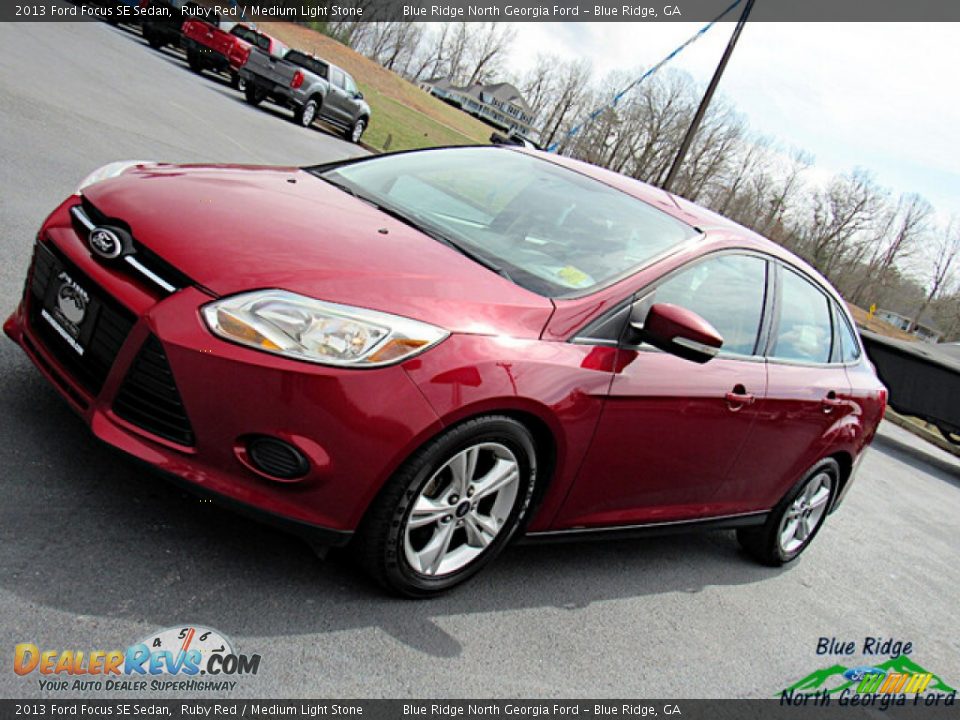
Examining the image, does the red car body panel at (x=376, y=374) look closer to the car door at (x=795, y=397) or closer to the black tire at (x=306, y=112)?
the car door at (x=795, y=397)

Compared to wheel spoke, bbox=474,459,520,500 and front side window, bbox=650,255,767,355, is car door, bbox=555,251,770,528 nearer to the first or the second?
front side window, bbox=650,255,767,355

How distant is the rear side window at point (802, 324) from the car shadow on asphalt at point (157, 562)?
171 centimetres

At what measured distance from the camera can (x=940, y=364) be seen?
1236 centimetres

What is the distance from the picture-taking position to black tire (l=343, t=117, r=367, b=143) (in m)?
25.5

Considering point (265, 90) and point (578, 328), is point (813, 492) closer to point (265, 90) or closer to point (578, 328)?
point (578, 328)

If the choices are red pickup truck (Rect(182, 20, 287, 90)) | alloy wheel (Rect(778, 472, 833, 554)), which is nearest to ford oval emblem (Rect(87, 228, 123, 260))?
alloy wheel (Rect(778, 472, 833, 554))

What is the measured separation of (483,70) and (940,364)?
4781 inches

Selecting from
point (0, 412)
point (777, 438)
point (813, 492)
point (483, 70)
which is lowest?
point (0, 412)

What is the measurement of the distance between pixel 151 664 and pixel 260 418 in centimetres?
76

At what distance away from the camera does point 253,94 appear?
2261 centimetres

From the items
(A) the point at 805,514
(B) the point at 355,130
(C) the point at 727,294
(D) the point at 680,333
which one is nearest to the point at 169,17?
(B) the point at 355,130

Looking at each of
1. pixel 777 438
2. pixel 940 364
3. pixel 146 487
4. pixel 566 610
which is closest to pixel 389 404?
pixel 146 487

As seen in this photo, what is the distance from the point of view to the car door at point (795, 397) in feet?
14.6

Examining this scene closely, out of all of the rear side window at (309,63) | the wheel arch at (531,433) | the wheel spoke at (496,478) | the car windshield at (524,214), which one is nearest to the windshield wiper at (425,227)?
the car windshield at (524,214)
